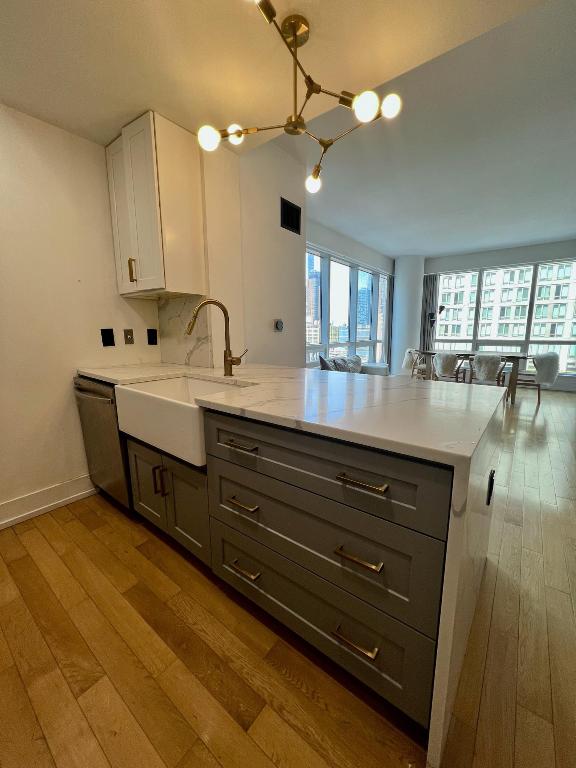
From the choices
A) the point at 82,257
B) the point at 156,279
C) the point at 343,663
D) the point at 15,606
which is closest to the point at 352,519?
the point at 343,663

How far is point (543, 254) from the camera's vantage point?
600 centimetres

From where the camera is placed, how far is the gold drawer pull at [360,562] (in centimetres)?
84

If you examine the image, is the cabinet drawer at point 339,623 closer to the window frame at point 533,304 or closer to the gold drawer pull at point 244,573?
the gold drawer pull at point 244,573

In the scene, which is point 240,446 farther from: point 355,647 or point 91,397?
point 91,397

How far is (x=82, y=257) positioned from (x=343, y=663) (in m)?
2.63

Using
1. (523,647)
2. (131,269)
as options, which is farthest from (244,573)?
(131,269)

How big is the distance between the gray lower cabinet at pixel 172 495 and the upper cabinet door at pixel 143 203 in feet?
3.62

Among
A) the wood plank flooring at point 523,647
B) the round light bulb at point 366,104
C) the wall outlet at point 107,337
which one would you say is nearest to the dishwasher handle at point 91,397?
the wall outlet at point 107,337

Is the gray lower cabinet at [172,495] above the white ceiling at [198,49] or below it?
below

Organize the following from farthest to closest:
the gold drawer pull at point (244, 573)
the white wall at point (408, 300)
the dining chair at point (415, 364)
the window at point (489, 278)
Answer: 1. the white wall at point (408, 300)
2. the window at point (489, 278)
3. the dining chair at point (415, 364)
4. the gold drawer pull at point (244, 573)

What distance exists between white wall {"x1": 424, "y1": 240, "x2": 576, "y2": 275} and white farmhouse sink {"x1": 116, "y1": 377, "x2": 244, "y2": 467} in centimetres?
702

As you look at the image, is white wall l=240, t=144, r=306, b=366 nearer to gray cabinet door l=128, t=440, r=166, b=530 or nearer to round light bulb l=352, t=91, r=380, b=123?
gray cabinet door l=128, t=440, r=166, b=530

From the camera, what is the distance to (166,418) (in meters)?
1.39

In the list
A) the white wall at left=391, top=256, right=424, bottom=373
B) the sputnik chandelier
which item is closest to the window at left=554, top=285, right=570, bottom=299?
the white wall at left=391, top=256, right=424, bottom=373
